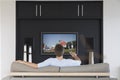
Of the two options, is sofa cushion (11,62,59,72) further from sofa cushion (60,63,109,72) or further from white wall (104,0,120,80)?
white wall (104,0,120,80)

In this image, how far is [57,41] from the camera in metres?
7.42

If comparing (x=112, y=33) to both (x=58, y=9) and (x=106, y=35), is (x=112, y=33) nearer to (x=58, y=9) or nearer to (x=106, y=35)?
(x=106, y=35)

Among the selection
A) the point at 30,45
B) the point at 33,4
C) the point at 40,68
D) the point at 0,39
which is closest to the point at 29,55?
the point at 30,45

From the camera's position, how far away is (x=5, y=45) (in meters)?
7.28

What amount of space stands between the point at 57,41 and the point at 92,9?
1.21 m

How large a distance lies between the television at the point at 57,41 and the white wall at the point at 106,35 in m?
0.77

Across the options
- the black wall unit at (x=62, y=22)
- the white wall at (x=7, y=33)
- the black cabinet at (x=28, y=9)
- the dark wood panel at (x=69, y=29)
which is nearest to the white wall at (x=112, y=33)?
the black wall unit at (x=62, y=22)

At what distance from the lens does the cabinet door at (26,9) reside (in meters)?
7.32

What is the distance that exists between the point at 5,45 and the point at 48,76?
4.27 meters

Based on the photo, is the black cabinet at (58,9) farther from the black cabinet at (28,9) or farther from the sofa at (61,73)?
the sofa at (61,73)

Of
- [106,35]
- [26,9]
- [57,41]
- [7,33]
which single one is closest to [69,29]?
[57,41]

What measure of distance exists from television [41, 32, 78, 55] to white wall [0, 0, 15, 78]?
0.79m

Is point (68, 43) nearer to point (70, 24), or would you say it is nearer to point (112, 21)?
point (70, 24)

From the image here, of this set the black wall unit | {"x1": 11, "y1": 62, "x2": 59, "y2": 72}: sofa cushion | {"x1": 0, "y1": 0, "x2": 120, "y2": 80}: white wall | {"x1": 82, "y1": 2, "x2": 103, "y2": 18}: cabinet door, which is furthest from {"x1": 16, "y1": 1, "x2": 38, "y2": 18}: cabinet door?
{"x1": 11, "y1": 62, "x2": 59, "y2": 72}: sofa cushion
